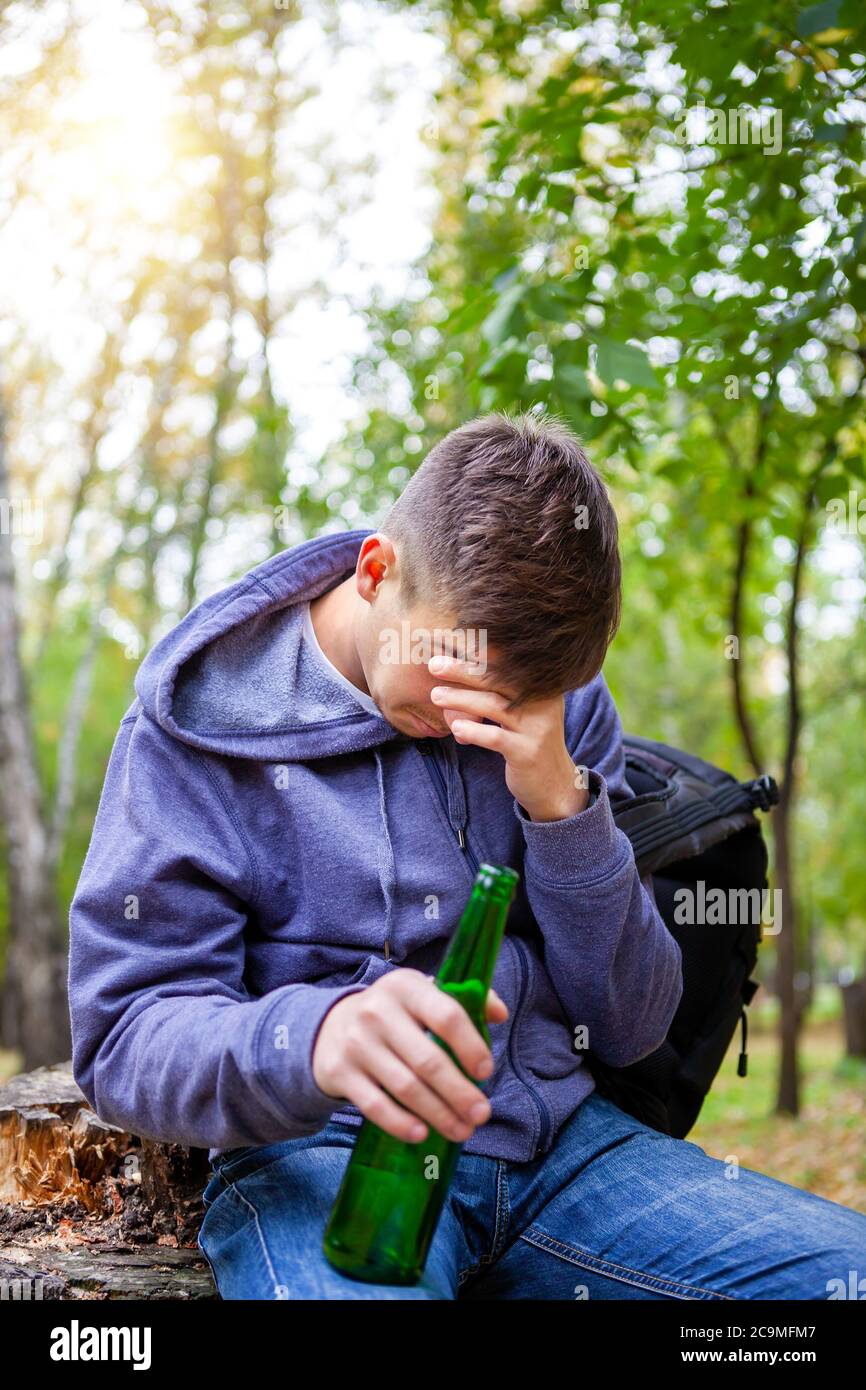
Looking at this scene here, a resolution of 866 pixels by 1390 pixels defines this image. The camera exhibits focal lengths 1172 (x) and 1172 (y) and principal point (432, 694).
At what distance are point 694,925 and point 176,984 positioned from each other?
1174 mm

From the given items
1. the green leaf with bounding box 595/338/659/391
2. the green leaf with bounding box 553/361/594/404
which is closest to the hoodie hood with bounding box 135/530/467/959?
the green leaf with bounding box 595/338/659/391

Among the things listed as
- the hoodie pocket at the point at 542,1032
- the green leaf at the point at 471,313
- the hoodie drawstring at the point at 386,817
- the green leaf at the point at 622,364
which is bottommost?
the hoodie pocket at the point at 542,1032

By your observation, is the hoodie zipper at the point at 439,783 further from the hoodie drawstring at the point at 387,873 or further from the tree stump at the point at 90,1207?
the tree stump at the point at 90,1207

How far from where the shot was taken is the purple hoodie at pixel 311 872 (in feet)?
6.04

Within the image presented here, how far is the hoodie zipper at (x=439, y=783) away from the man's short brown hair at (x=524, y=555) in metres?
0.36

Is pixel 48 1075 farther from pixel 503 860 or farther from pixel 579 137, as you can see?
pixel 579 137

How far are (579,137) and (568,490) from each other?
6.49 feet

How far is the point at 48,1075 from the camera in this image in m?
3.19

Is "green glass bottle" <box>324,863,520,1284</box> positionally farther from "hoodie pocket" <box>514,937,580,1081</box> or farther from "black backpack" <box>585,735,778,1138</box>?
"black backpack" <box>585,735,778,1138</box>

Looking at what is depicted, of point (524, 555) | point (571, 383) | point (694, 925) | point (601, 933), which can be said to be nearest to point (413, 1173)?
point (601, 933)

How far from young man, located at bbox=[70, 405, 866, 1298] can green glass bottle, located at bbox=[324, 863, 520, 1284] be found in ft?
0.15

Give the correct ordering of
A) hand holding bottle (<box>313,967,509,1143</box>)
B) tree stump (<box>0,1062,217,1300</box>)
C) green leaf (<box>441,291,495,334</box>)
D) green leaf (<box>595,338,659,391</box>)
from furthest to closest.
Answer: green leaf (<box>441,291,495,334</box>), green leaf (<box>595,338,659,391</box>), tree stump (<box>0,1062,217,1300</box>), hand holding bottle (<box>313,967,509,1143</box>)

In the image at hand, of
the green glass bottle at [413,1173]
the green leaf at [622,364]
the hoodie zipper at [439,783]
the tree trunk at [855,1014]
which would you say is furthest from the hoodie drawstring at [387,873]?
the tree trunk at [855,1014]

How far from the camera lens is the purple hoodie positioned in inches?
72.4
